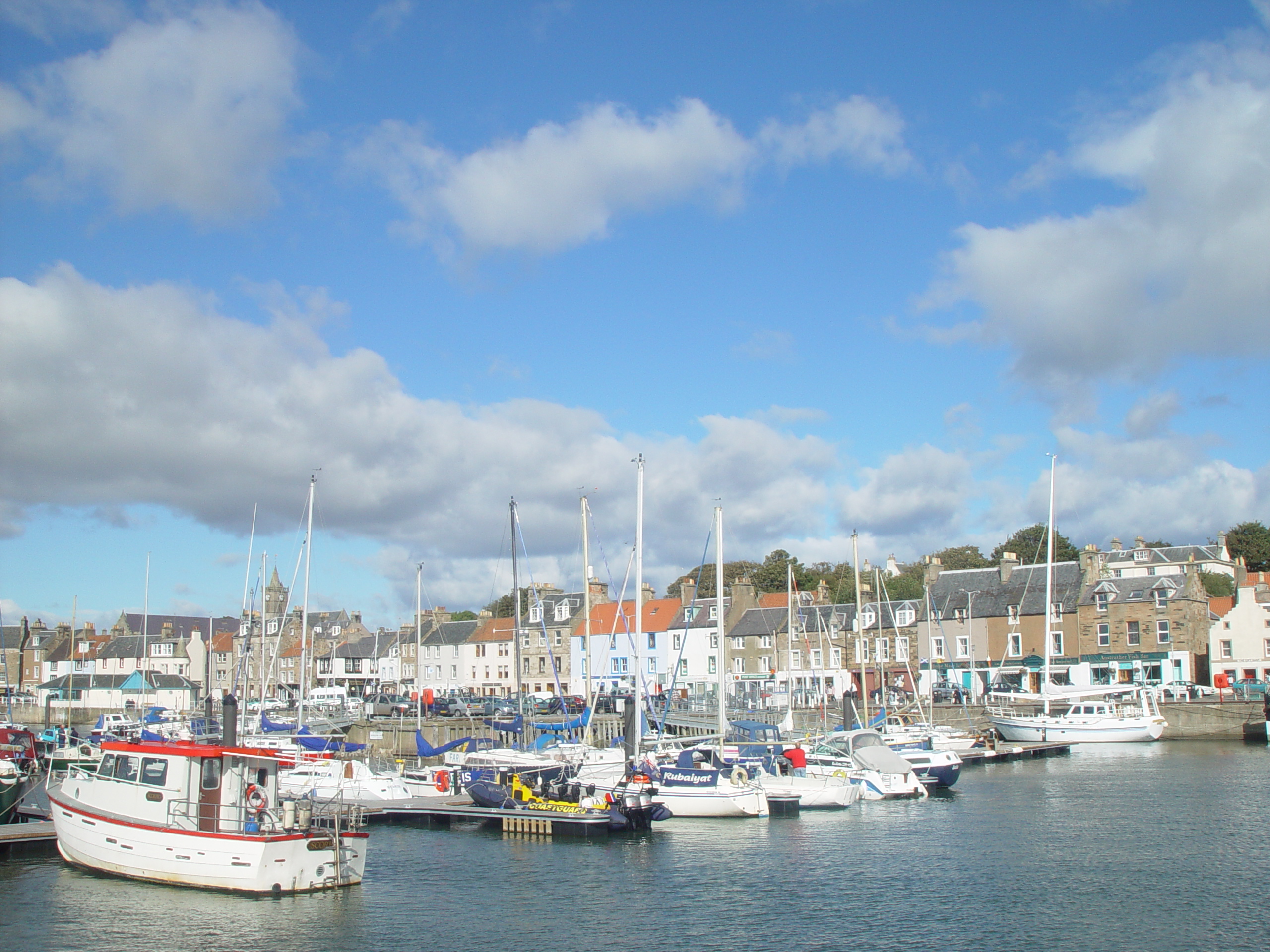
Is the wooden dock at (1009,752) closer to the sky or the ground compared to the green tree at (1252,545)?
closer to the ground

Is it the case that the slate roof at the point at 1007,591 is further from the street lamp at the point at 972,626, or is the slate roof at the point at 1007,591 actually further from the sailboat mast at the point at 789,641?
the sailboat mast at the point at 789,641

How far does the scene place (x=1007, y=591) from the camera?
87000 millimetres

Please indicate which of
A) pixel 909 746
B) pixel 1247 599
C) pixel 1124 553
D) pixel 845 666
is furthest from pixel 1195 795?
pixel 1124 553

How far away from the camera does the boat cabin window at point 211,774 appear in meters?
27.8

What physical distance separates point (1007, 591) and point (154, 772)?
71706mm

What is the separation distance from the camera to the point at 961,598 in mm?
88938

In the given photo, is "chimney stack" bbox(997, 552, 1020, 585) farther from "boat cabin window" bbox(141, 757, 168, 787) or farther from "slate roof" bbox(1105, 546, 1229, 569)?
"boat cabin window" bbox(141, 757, 168, 787)

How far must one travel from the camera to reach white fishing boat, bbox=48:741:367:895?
2650 cm

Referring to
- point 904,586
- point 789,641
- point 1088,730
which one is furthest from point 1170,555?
point 789,641

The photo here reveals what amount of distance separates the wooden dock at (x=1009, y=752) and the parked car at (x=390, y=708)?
34219 millimetres

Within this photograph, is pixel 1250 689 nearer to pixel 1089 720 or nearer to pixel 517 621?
pixel 1089 720

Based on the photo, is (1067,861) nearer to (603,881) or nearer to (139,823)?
(603,881)

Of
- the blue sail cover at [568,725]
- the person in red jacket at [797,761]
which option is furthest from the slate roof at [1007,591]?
the person in red jacket at [797,761]

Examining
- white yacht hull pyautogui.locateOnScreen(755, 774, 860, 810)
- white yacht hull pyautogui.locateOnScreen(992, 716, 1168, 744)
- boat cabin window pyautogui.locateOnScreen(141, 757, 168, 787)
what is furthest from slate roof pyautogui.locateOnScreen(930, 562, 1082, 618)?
boat cabin window pyautogui.locateOnScreen(141, 757, 168, 787)
